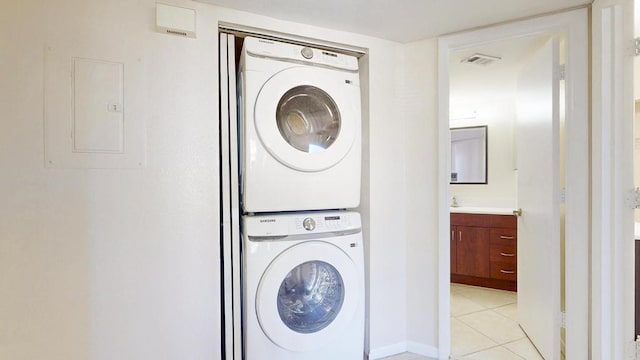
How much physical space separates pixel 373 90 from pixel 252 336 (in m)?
1.61

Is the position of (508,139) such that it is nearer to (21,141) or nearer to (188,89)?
(188,89)

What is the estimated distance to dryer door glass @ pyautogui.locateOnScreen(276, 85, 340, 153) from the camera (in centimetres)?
186

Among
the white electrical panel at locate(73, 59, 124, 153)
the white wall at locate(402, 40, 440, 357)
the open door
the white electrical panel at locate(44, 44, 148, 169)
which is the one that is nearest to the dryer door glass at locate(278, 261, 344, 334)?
the white wall at locate(402, 40, 440, 357)

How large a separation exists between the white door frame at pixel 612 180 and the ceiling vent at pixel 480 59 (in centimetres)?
85

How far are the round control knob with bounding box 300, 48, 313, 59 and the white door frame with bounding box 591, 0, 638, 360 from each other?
1485 millimetres

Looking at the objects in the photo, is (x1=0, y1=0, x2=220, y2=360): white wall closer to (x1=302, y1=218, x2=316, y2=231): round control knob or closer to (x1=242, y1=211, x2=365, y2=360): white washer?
(x1=242, y1=211, x2=365, y2=360): white washer

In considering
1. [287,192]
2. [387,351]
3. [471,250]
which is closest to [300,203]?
[287,192]

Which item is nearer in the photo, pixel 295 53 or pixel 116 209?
pixel 116 209

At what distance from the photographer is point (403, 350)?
7.26 ft

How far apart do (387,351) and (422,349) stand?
0.77 ft

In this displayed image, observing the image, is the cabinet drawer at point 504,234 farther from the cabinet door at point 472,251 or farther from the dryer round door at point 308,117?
the dryer round door at point 308,117

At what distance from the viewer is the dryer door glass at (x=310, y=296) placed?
1822 millimetres

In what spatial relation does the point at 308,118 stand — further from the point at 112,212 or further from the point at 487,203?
the point at 487,203

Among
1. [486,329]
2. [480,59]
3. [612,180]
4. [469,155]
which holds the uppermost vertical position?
[480,59]
